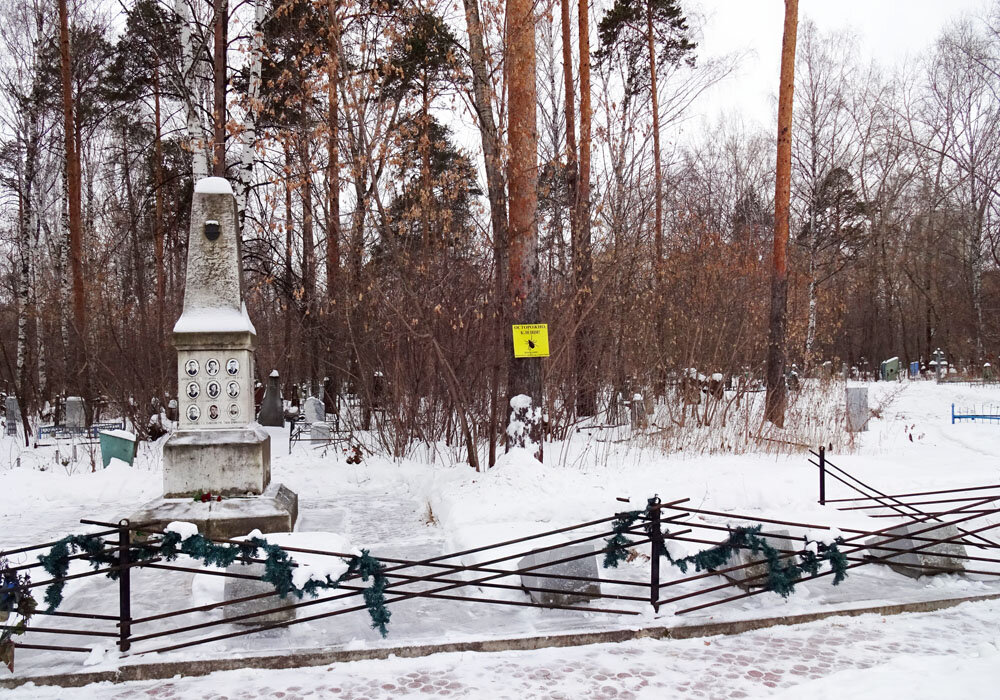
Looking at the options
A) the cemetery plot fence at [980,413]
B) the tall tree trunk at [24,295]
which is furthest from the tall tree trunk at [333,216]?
the cemetery plot fence at [980,413]

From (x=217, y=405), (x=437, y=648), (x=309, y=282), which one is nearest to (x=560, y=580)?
(x=437, y=648)

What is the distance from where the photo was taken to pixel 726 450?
11891mm

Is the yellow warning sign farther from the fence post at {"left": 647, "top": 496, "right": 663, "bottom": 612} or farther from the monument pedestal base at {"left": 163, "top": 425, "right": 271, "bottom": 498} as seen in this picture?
the fence post at {"left": 647, "top": 496, "right": 663, "bottom": 612}

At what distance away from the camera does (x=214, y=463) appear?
7676mm

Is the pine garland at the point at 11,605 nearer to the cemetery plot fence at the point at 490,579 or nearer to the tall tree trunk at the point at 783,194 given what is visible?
the cemetery plot fence at the point at 490,579

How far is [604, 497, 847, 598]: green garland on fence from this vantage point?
16.1 ft

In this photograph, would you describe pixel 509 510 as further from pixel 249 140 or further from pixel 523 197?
pixel 249 140

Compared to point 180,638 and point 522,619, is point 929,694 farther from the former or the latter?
point 180,638

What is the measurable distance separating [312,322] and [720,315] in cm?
1005

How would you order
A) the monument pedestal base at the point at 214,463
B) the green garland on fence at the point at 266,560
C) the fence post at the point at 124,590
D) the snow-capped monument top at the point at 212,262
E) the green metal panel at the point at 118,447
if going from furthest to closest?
the green metal panel at the point at 118,447, the snow-capped monument top at the point at 212,262, the monument pedestal base at the point at 214,463, the green garland on fence at the point at 266,560, the fence post at the point at 124,590

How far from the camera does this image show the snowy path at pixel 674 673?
12.7 feet

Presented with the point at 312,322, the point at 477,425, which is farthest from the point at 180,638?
the point at 312,322

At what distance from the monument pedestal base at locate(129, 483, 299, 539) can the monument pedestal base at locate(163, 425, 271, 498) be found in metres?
0.14

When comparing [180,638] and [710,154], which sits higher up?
[710,154]
